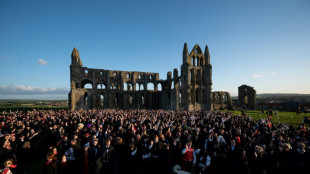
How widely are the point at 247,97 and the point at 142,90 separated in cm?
3397

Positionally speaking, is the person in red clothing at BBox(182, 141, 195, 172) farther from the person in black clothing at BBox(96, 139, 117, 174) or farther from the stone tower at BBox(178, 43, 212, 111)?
the stone tower at BBox(178, 43, 212, 111)

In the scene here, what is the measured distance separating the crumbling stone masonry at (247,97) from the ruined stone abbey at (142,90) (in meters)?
6.30

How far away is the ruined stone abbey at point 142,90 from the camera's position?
35531mm

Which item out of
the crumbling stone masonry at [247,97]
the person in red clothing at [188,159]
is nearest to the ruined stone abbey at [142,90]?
the crumbling stone masonry at [247,97]

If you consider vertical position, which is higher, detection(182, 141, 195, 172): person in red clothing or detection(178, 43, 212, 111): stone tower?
detection(178, 43, 212, 111): stone tower

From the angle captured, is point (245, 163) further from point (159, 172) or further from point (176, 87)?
point (176, 87)

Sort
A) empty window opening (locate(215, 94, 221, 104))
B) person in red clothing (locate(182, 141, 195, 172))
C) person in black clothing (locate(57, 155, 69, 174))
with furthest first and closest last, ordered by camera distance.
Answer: empty window opening (locate(215, 94, 221, 104)) < person in red clothing (locate(182, 141, 195, 172)) < person in black clothing (locate(57, 155, 69, 174))

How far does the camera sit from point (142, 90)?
42.2 metres

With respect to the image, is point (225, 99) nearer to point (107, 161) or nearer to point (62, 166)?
point (107, 161)

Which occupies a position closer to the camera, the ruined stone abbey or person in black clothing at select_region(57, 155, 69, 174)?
person in black clothing at select_region(57, 155, 69, 174)

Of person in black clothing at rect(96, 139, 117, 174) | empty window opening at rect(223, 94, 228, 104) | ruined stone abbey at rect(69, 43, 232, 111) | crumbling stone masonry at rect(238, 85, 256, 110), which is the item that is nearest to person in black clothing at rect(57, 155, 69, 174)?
person in black clothing at rect(96, 139, 117, 174)

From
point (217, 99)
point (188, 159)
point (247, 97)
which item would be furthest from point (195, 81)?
point (188, 159)

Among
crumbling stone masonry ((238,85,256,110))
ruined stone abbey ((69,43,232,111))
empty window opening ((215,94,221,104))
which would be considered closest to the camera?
ruined stone abbey ((69,43,232,111))

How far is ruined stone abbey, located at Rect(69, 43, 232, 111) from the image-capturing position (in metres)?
35.5
